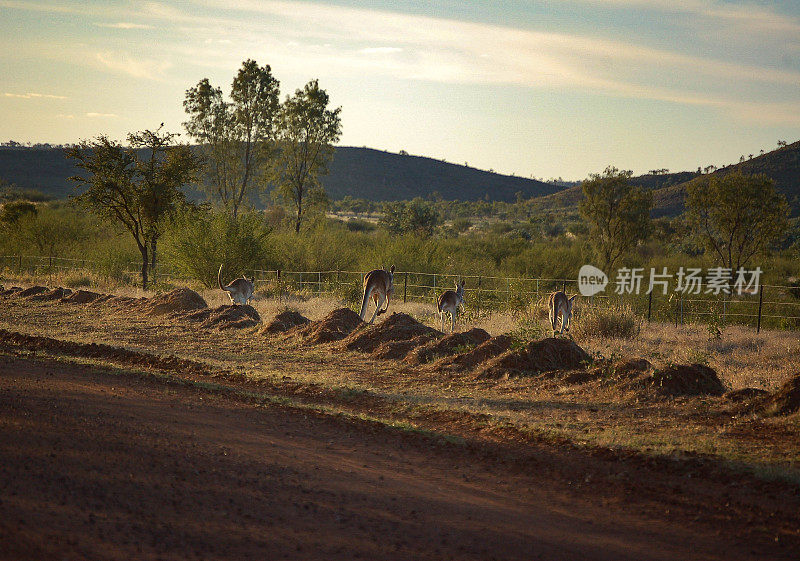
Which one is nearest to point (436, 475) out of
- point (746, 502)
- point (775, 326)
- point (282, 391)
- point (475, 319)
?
point (746, 502)

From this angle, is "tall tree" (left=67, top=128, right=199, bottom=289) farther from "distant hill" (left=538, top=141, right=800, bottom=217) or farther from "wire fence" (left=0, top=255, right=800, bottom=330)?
"distant hill" (left=538, top=141, right=800, bottom=217)

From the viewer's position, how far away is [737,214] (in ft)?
146

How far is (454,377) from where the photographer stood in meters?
15.6

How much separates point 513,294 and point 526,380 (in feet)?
56.0

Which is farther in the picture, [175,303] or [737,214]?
[737,214]

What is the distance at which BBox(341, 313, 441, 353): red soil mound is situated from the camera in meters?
19.2

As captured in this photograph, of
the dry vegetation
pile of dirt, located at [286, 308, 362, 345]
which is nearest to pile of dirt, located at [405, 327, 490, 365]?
the dry vegetation

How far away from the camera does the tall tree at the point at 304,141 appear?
54188 millimetres

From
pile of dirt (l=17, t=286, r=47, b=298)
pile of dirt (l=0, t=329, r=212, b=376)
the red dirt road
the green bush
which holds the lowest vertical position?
pile of dirt (l=0, t=329, r=212, b=376)

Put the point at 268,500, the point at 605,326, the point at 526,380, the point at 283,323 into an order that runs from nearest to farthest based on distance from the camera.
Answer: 1. the point at 268,500
2. the point at 526,380
3. the point at 605,326
4. the point at 283,323

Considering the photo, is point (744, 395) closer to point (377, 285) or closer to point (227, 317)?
point (377, 285)

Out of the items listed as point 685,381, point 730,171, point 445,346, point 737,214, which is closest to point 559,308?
point 445,346

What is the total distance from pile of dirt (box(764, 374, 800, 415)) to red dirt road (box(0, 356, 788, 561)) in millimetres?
5009

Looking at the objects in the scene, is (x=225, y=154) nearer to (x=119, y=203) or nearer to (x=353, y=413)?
(x=119, y=203)
